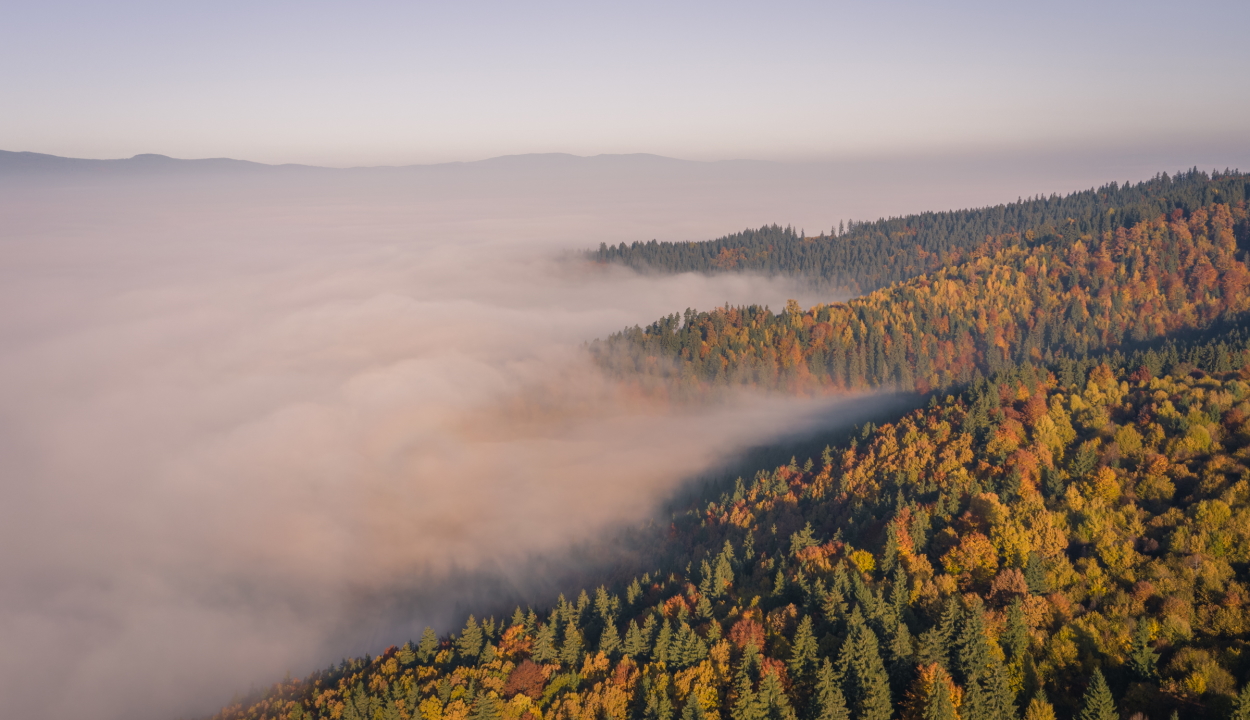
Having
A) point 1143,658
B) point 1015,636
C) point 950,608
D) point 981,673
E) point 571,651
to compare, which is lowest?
point 571,651

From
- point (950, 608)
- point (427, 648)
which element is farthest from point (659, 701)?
point (427, 648)

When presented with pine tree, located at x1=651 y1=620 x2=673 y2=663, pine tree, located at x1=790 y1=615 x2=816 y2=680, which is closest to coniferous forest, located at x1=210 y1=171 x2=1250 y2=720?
pine tree, located at x1=790 y1=615 x2=816 y2=680

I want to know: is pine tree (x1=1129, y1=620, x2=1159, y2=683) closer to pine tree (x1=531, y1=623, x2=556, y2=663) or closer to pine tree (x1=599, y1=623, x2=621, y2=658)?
pine tree (x1=599, y1=623, x2=621, y2=658)

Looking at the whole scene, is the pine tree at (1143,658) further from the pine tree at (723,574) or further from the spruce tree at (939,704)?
the pine tree at (723,574)

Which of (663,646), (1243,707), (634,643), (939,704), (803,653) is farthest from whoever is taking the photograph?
(634,643)

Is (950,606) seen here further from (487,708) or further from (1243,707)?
(487,708)

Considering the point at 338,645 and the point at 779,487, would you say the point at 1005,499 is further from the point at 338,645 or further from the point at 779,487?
the point at 338,645
